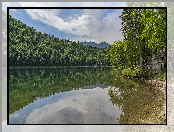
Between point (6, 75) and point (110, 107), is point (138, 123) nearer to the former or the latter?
point (110, 107)

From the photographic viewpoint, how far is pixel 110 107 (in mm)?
6027

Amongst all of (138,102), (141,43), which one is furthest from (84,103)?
(141,43)

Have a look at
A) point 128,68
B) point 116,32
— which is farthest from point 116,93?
point 116,32

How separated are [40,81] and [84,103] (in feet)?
12.4

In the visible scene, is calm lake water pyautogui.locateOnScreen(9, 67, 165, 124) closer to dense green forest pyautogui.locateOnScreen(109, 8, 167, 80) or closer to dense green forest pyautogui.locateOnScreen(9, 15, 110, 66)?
dense green forest pyautogui.locateOnScreen(9, 15, 110, 66)

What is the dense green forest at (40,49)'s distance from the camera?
5.14 metres

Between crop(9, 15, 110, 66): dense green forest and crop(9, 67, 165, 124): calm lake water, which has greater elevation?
crop(9, 15, 110, 66): dense green forest

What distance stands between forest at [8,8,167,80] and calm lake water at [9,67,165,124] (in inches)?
11.2

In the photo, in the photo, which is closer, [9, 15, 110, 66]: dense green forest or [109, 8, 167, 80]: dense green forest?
[9, 15, 110, 66]: dense green forest

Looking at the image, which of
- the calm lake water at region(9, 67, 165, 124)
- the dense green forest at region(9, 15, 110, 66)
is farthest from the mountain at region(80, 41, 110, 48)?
the calm lake water at region(9, 67, 165, 124)

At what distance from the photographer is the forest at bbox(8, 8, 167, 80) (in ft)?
17.3

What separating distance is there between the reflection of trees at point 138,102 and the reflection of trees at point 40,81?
59 cm

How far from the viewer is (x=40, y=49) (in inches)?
234

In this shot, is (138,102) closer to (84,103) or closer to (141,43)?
(84,103)
